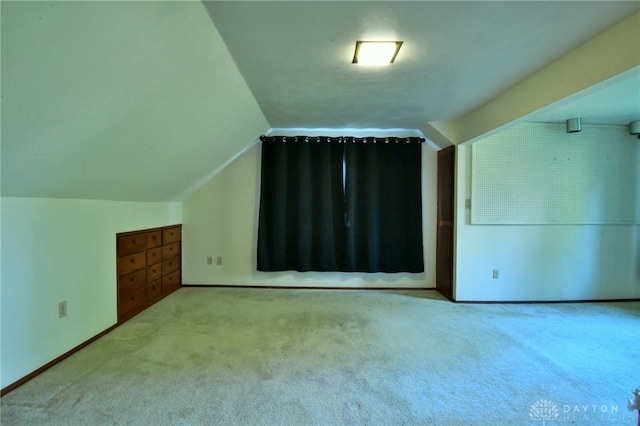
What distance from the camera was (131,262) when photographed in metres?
2.78

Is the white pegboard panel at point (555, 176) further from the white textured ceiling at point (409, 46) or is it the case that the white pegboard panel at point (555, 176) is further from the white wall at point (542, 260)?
the white textured ceiling at point (409, 46)

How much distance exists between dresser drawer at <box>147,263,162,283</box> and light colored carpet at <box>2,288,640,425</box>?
1.33 ft

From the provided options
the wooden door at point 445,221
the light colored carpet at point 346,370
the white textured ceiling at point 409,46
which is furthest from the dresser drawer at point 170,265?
the wooden door at point 445,221

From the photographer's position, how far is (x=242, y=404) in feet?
5.06

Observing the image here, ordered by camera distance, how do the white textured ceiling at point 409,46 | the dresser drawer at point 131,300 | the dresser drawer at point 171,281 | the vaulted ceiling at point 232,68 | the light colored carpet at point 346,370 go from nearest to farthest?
the vaulted ceiling at point 232,68
the white textured ceiling at point 409,46
the light colored carpet at point 346,370
the dresser drawer at point 131,300
the dresser drawer at point 171,281

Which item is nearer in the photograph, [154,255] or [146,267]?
[146,267]

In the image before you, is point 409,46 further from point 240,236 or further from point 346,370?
point 240,236

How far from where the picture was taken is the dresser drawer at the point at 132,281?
2.63 m

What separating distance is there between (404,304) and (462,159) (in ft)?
6.14

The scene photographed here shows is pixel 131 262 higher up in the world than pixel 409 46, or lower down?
lower down

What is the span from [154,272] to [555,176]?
495 cm

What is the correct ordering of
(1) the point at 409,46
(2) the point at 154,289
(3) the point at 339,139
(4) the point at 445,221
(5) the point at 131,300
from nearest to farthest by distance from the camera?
(1) the point at 409,46 → (5) the point at 131,300 → (2) the point at 154,289 → (4) the point at 445,221 → (3) the point at 339,139

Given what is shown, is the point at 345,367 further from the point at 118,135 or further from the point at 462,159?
the point at 462,159

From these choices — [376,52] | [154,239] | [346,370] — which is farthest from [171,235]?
[376,52]
